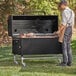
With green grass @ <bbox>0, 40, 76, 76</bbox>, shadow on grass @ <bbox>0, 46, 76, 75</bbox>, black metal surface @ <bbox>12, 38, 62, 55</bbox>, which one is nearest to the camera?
green grass @ <bbox>0, 40, 76, 76</bbox>

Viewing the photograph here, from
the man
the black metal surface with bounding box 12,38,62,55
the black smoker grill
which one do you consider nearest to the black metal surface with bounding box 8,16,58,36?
the black smoker grill

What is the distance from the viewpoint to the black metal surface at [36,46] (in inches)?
484

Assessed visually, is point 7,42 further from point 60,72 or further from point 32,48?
point 60,72

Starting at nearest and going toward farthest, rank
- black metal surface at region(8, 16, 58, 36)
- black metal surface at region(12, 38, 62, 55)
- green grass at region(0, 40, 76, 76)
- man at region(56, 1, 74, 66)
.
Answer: green grass at region(0, 40, 76, 76)
man at region(56, 1, 74, 66)
black metal surface at region(12, 38, 62, 55)
black metal surface at region(8, 16, 58, 36)

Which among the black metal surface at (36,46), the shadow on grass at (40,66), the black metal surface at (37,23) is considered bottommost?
the shadow on grass at (40,66)

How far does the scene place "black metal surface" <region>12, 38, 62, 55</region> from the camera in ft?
40.4

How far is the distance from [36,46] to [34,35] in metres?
0.35

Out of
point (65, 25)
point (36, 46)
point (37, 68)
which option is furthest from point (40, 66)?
point (65, 25)

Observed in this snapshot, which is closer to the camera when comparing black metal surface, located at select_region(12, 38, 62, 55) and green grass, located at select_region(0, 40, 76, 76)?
green grass, located at select_region(0, 40, 76, 76)

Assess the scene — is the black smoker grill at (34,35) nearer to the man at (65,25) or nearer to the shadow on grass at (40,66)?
the shadow on grass at (40,66)

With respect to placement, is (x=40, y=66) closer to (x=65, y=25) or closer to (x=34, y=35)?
(x=34, y=35)

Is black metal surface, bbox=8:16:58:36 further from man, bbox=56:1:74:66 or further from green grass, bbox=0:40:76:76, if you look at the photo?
man, bbox=56:1:74:66

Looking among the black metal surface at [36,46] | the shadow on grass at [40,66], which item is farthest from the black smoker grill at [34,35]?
the shadow on grass at [40,66]

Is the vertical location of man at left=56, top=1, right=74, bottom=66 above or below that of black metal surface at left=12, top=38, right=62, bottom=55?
above
